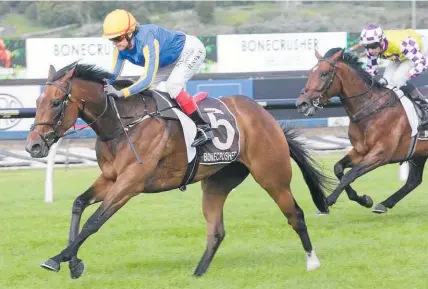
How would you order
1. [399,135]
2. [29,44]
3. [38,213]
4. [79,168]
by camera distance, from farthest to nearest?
[29,44] < [79,168] < [38,213] < [399,135]

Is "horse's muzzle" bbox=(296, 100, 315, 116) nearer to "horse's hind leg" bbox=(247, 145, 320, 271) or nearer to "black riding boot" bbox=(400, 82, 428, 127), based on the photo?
"black riding boot" bbox=(400, 82, 428, 127)

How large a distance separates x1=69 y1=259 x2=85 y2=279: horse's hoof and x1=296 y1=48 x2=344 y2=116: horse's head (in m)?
3.19

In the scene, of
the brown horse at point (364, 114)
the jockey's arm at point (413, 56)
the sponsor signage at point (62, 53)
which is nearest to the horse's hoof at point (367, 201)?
the brown horse at point (364, 114)

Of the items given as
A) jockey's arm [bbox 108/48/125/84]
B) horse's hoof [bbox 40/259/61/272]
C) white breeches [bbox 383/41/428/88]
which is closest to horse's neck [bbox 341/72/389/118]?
white breeches [bbox 383/41/428/88]

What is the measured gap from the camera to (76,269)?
588 cm

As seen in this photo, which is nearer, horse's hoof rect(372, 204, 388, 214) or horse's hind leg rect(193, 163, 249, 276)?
horse's hind leg rect(193, 163, 249, 276)

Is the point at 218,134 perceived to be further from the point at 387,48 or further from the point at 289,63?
the point at 289,63

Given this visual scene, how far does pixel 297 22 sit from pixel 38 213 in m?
16.0

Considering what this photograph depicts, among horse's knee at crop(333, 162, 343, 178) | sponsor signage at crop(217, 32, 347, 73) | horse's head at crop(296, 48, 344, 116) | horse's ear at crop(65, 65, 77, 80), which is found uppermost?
horse's ear at crop(65, 65, 77, 80)

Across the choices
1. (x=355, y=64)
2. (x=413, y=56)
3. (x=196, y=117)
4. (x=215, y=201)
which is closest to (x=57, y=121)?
(x=196, y=117)

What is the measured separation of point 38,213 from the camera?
9.52m

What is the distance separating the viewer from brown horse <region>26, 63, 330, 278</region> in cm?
581

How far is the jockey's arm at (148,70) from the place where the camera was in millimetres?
6090

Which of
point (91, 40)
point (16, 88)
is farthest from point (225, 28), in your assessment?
point (16, 88)
